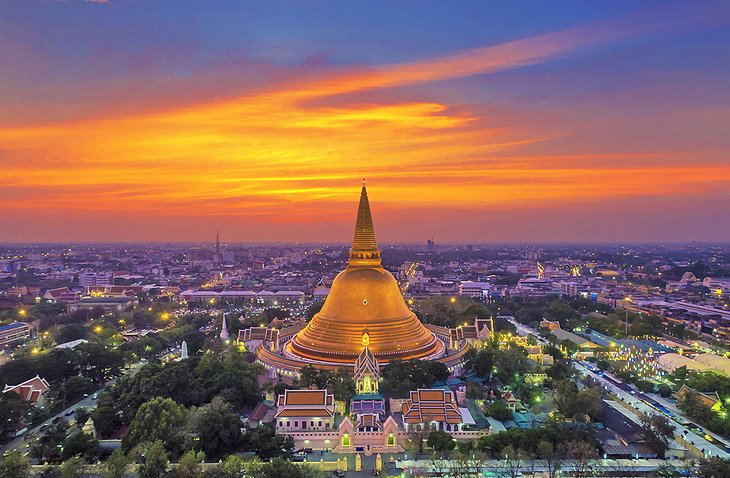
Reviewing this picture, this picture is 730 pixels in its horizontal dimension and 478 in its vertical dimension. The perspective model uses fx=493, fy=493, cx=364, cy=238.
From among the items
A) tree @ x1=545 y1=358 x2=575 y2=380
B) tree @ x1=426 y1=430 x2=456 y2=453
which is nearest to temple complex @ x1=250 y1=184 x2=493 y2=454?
tree @ x1=426 y1=430 x2=456 y2=453

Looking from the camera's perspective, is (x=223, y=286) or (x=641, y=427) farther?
(x=223, y=286)

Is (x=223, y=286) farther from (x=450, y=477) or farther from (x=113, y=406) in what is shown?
(x=450, y=477)

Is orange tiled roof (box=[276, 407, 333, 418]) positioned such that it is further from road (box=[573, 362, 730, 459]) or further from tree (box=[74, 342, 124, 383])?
road (box=[573, 362, 730, 459])

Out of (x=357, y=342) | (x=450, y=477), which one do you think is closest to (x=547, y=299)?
(x=357, y=342)

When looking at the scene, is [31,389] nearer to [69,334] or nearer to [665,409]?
[69,334]

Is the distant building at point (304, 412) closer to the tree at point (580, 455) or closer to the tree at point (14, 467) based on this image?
the tree at point (14, 467)

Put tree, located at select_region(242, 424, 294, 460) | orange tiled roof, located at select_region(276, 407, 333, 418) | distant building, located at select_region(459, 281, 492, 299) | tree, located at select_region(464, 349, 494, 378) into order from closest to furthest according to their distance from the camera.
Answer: tree, located at select_region(242, 424, 294, 460) → orange tiled roof, located at select_region(276, 407, 333, 418) → tree, located at select_region(464, 349, 494, 378) → distant building, located at select_region(459, 281, 492, 299)

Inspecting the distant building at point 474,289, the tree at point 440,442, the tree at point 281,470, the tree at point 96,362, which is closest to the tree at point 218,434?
the tree at point 281,470
